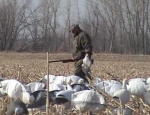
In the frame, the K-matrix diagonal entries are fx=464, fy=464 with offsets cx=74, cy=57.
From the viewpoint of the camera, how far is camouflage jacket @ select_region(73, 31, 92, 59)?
7.48 meters

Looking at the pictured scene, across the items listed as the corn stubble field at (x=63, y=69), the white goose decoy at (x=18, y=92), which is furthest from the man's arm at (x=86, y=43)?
the white goose decoy at (x=18, y=92)

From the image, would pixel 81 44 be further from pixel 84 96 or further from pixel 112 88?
pixel 84 96

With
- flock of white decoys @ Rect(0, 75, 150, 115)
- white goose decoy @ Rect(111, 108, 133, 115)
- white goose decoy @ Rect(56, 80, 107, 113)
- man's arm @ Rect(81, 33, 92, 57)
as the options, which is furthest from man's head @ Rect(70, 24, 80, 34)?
white goose decoy @ Rect(56, 80, 107, 113)

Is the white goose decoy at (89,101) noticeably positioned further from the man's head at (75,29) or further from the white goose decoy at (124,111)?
the man's head at (75,29)

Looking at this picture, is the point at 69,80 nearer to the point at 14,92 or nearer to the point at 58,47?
the point at 14,92

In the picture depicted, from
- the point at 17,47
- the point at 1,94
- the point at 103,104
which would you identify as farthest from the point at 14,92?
the point at 17,47

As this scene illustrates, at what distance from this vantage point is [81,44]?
761cm

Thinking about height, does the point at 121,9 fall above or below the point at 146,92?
above

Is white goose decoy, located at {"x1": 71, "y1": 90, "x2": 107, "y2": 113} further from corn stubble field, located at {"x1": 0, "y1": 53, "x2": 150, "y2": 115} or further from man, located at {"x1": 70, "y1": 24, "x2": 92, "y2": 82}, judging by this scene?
man, located at {"x1": 70, "y1": 24, "x2": 92, "y2": 82}

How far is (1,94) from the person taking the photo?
398 cm

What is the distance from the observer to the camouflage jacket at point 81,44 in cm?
748

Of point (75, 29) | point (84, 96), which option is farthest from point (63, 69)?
point (84, 96)

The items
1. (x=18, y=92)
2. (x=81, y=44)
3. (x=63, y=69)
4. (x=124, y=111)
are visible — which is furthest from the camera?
(x=63, y=69)

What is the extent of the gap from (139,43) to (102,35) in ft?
13.7
